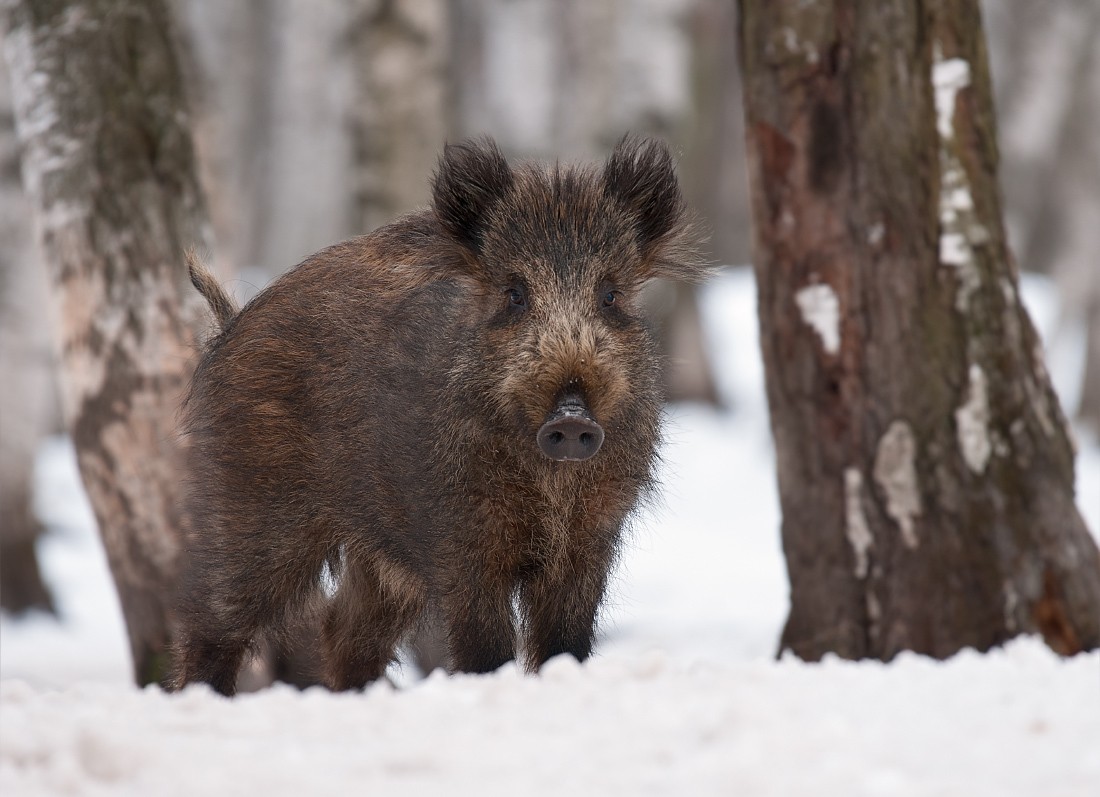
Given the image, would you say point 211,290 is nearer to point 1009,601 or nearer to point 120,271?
point 120,271

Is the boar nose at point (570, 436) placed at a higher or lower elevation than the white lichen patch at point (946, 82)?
lower

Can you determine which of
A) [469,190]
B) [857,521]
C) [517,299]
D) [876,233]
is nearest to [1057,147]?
[876,233]

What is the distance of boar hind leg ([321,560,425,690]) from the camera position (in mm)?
5492

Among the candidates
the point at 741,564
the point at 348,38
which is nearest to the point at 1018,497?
the point at 741,564

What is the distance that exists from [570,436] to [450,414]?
2.28 ft

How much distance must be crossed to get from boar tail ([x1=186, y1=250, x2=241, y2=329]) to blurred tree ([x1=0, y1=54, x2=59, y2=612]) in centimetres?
345

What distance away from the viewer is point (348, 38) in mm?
10789

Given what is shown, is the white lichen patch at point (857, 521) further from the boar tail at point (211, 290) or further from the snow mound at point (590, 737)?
the boar tail at point (211, 290)

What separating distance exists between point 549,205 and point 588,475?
2.77 feet

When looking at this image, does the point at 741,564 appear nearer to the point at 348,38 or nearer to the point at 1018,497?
the point at 348,38

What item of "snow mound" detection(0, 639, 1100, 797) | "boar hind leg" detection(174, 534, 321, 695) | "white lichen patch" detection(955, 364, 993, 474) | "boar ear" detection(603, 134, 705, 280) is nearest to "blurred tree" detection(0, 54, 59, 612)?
"boar hind leg" detection(174, 534, 321, 695)

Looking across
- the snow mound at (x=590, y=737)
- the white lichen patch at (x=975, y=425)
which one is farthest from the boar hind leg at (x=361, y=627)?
the white lichen patch at (x=975, y=425)

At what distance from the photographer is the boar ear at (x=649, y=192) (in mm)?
4898

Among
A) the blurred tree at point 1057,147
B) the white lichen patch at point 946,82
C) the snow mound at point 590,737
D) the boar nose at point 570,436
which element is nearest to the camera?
the snow mound at point 590,737
